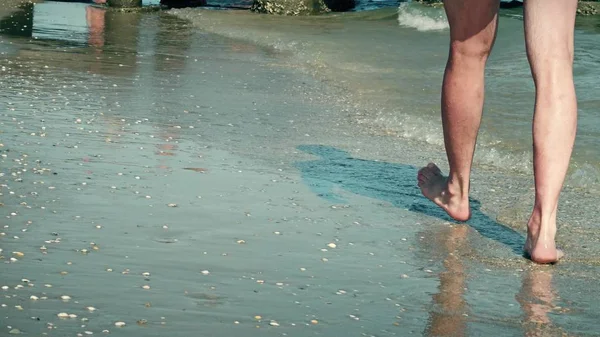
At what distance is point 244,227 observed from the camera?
3613 mm

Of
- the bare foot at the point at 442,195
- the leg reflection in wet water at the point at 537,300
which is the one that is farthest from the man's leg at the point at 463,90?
the leg reflection in wet water at the point at 537,300

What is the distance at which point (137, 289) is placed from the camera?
113 inches

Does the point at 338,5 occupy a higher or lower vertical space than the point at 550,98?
lower

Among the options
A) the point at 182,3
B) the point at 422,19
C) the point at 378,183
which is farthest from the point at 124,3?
the point at 378,183

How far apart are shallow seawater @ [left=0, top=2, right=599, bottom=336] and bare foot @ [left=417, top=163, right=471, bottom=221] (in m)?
0.06

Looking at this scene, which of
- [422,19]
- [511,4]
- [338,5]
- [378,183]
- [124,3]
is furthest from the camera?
[338,5]

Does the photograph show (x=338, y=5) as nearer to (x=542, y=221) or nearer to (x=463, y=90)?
(x=463, y=90)

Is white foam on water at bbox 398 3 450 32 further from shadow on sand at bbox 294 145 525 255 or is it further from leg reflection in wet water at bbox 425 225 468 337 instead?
leg reflection in wet water at bbox 425 225 468 337

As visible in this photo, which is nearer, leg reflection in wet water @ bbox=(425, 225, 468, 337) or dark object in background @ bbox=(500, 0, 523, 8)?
leg reflection in wet water @ bbox=(425, 225, 468, 337)

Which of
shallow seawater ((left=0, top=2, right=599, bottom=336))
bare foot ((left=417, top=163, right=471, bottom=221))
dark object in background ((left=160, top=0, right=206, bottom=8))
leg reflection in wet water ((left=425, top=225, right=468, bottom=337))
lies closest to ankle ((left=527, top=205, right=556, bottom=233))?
shallow seawater ((left=0, top=2, right=599, bottom=336))

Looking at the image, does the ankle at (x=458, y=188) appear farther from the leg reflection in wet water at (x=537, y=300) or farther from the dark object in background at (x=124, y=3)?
the dark object in background at (x=124, y=3)

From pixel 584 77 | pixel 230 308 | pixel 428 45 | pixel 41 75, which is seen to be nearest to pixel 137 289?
pixel 230 308

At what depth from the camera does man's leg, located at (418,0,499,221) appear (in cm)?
378

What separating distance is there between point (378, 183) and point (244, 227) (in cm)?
100
